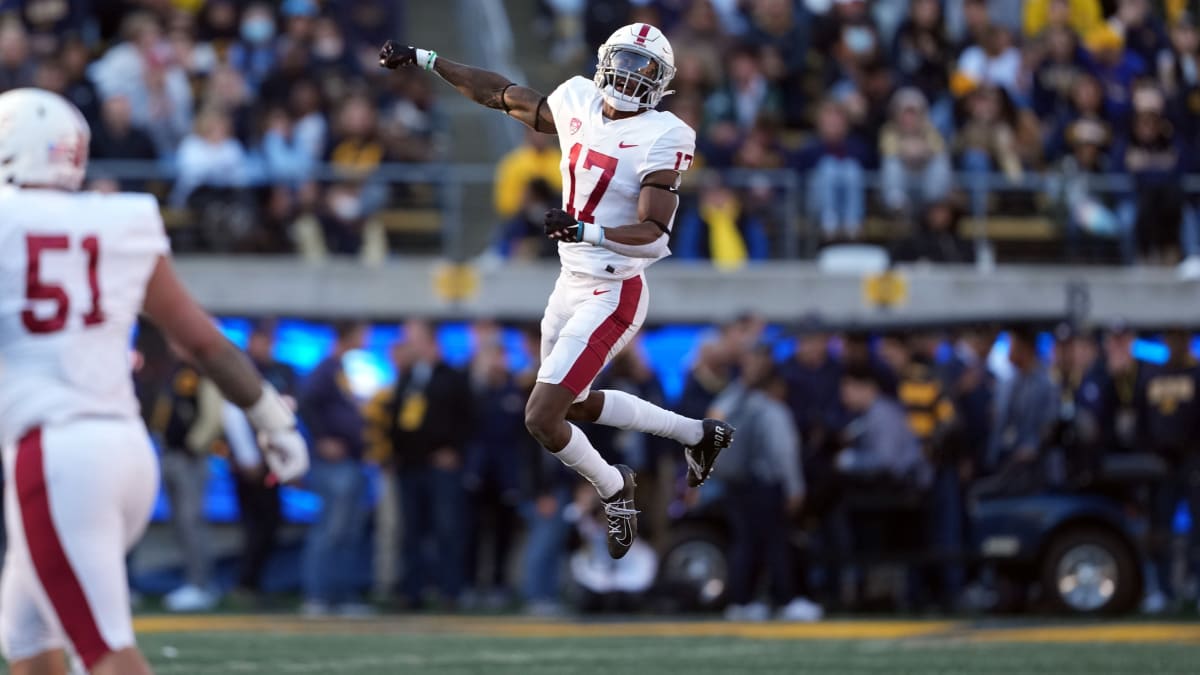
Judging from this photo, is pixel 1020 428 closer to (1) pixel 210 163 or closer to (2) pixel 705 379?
(2) pixel 705 379

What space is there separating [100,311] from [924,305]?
10.9m

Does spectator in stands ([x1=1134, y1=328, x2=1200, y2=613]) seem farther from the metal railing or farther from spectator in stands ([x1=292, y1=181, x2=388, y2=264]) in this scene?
spectator in stands ([x1=292, y1=181, x2=388, y2=264])

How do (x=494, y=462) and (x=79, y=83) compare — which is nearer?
(x=494, y=462)

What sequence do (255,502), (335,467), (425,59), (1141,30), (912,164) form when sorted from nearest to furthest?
(425,59)
(335,467)
(255,502)
(912,164)
(1141,30)

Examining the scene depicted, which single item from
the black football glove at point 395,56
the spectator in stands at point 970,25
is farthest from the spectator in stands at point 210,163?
the black football glove at point 395,56

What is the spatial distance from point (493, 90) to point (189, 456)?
6.08 m

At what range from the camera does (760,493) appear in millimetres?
13156

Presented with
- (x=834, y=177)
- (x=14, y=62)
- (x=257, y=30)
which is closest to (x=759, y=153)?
(x=834, y=177)

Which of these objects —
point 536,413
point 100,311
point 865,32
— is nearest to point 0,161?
point 100,311

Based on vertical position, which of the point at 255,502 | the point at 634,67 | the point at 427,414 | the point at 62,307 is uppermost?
the point at 634,67

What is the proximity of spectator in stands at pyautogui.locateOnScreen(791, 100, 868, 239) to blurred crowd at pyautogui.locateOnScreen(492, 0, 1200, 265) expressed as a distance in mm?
13

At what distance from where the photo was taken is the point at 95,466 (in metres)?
5.03

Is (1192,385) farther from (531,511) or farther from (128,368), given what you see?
(128,368)

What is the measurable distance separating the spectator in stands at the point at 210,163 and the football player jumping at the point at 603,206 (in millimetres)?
6673
